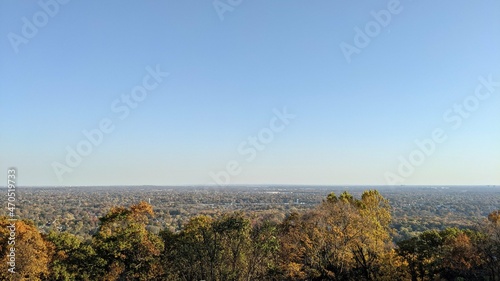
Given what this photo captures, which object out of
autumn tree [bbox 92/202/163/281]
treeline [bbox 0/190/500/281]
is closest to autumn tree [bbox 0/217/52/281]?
treeline [bbox 0/190/500/281]

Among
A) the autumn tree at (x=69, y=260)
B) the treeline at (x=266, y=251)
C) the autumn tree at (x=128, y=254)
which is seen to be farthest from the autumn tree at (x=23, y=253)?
the autumn tree at (x=128, y=254)

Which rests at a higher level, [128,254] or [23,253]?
[23,253]

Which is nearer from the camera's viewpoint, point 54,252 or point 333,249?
point 333,249

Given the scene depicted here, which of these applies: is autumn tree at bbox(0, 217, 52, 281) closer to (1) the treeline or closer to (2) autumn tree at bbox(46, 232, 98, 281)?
(1) the treeline

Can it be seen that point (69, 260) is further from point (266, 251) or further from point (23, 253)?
point (266, 251)

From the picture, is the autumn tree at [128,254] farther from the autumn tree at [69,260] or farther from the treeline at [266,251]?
the autumn tree at [69,260]

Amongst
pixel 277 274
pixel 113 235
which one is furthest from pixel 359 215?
pixel 113 235

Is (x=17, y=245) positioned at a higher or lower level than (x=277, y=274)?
higher

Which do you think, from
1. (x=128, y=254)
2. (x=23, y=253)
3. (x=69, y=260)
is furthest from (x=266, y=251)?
(x=23, y=253)

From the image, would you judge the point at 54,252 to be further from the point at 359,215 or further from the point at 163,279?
the point at 359,215
